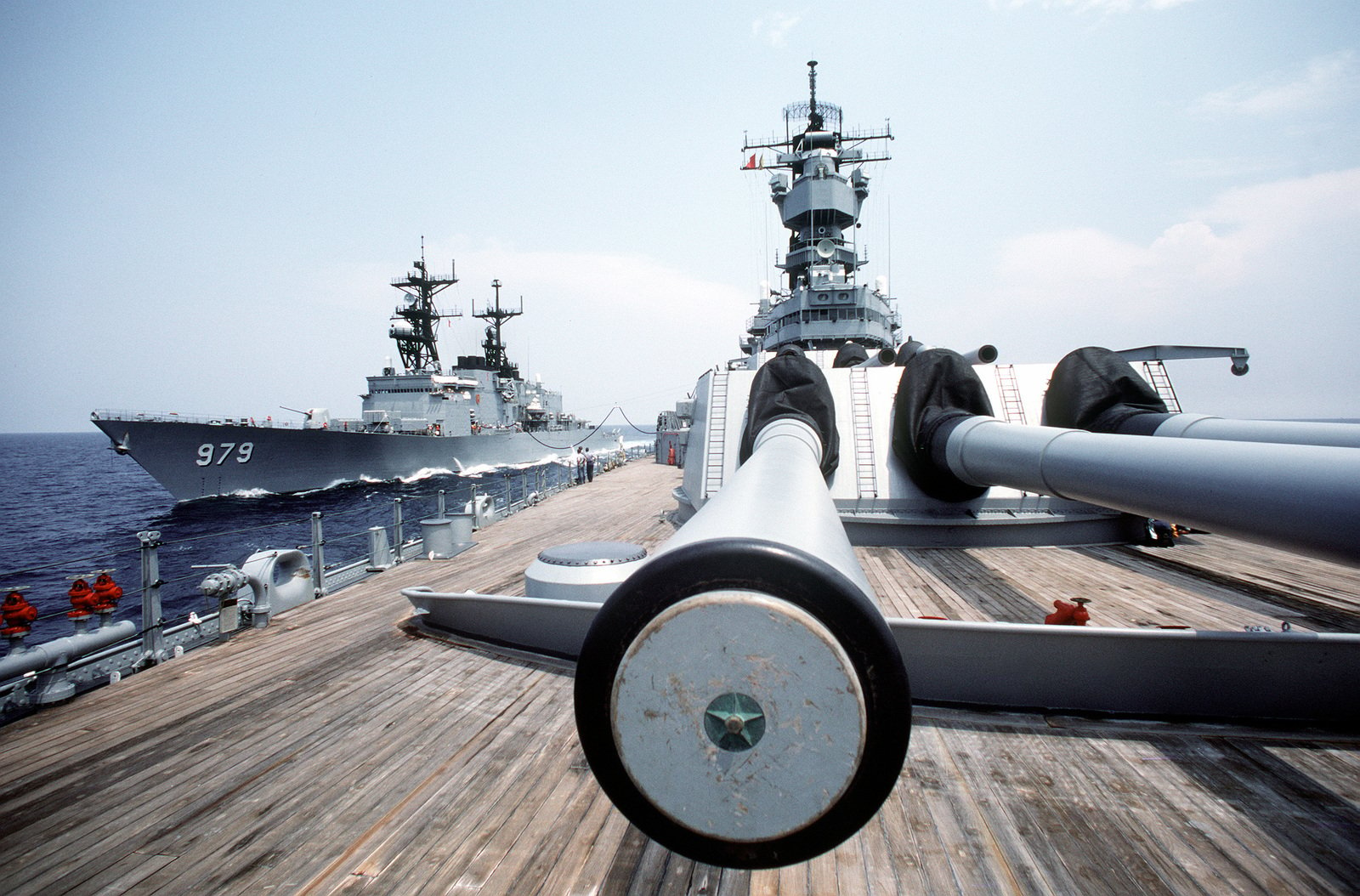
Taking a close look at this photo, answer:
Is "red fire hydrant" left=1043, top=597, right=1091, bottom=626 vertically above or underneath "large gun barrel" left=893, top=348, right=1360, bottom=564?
underneath

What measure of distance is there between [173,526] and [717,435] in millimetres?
26053

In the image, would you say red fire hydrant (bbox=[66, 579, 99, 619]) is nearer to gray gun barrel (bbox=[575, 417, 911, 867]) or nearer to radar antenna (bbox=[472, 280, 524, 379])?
gray gun barrel (bbox=[575, 417, 911, 867])

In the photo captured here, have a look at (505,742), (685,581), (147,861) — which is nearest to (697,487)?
(505,742)

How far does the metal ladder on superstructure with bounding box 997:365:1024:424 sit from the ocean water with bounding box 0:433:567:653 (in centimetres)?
728

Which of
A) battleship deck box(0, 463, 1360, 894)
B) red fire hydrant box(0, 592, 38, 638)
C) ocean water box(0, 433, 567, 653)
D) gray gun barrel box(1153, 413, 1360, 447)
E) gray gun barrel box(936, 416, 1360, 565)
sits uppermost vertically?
gray gun barrel box(1153, 413, 1360, 447)

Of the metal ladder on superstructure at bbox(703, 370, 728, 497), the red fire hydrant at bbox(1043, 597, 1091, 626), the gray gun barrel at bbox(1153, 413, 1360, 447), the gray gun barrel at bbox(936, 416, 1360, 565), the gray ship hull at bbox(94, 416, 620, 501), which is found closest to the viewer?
the gray gun barrel at bbox(936, 416, 1360, 565)

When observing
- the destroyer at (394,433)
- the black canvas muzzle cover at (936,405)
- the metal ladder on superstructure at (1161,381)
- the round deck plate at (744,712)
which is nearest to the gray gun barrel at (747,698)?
the round deck plate at (744,712)

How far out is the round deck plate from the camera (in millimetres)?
874

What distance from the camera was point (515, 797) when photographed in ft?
7.48

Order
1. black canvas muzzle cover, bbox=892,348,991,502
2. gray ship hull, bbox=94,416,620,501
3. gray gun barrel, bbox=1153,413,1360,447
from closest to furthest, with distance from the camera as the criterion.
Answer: gray gun barrel, bbox=1153,413,1360,447 → black canvas muzzle cover, bbox=892,348,991,502 → gray ship hull, bbox=94,416,620,501

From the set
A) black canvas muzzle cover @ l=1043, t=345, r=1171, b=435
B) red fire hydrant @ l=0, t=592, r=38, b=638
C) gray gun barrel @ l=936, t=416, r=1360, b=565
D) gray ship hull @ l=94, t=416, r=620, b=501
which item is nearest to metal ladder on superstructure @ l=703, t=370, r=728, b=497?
black canvas muzzle cover @ l=1043, t=345, r=1171, b=435

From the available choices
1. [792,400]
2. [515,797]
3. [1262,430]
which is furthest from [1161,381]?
[515,797]

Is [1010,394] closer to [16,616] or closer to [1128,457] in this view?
[1128,457]

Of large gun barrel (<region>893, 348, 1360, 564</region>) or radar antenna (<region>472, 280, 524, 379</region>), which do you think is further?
radar antenna (<region>472, 280, 524, 379</region>)
